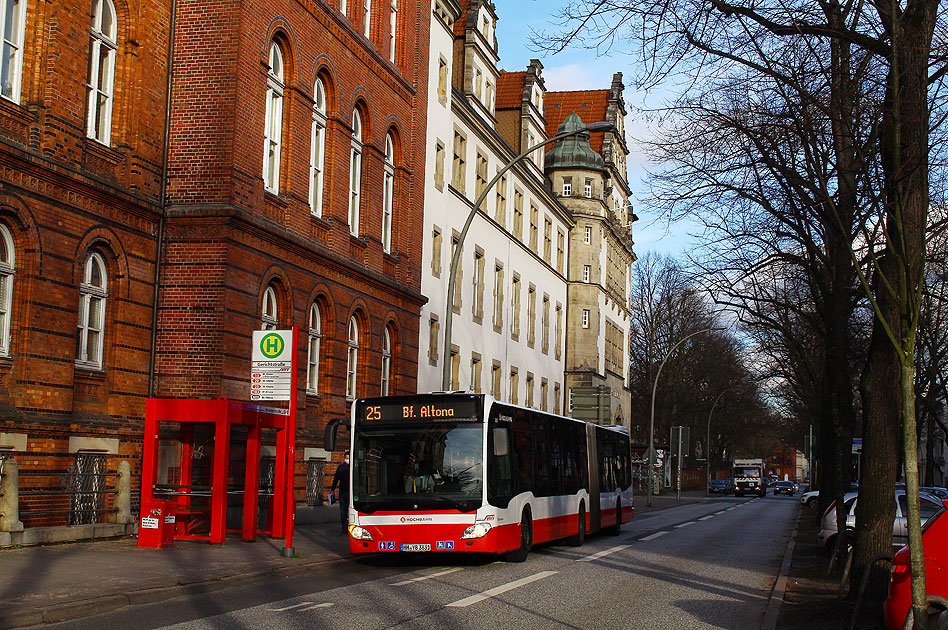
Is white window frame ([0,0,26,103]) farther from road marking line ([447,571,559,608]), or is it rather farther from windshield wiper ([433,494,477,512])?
road marking line ([447,571,559,608])

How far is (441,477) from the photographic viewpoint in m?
17.9

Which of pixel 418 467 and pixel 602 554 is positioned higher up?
pixel 418 467

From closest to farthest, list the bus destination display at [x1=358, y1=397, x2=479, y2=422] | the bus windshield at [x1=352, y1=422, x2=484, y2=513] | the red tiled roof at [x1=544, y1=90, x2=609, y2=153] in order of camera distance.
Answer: the bus windshield at [x1=352, y1=422, x2=484, y2=513] < the bus destination display at [x1=358, y1=397, x2=479, y2=422] < the red tiled roof at [x1=544, y1=90, x2=609, y2=153]

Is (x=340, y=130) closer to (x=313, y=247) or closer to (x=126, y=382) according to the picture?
(x=313, y=247)

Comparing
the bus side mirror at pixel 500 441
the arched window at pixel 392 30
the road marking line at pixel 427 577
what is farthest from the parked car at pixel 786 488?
the road marking line at pixel 427 577

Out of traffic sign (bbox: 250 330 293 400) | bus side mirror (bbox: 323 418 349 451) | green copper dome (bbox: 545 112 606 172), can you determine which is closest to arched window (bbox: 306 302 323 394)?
bus side mirror (bbox: 323 418 349 451)

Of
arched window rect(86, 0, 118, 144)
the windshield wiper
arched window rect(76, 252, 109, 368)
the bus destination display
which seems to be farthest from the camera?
arched window rect(86, 0, 118, 144)

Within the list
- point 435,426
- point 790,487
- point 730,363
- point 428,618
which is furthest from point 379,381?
point 790,487

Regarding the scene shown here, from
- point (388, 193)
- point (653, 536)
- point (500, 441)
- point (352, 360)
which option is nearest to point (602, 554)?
point (500, 441)

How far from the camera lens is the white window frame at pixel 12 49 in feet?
58.9

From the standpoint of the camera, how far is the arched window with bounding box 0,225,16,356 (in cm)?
1773

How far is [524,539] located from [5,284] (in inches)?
370

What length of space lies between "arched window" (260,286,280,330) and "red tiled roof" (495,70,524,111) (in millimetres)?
31942

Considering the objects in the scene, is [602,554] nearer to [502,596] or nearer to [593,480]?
[593,480]
